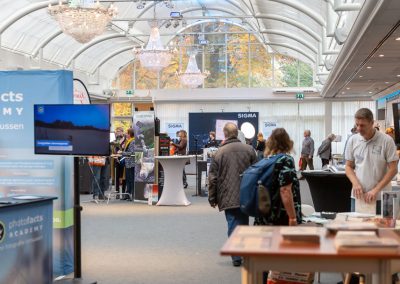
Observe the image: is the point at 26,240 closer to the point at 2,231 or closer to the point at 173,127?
the point at 2,231

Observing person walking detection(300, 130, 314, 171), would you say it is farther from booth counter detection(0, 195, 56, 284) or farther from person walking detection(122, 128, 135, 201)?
booth counter detection(0, 195, 56, 284)

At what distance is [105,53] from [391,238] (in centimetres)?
2779

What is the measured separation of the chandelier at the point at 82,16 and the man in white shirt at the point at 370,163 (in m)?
9.63

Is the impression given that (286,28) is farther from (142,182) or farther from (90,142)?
(90,142)

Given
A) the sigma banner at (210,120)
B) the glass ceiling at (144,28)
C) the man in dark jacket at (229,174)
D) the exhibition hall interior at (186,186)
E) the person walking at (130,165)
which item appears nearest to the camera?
the exhibition hall interior at (186,186)

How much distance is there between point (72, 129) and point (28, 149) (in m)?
0.89

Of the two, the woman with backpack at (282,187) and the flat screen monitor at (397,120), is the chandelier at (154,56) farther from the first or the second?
the woman with backpack at (282,187)

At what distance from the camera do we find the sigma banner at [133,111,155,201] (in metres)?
15.3

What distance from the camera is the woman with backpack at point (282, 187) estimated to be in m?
5.15

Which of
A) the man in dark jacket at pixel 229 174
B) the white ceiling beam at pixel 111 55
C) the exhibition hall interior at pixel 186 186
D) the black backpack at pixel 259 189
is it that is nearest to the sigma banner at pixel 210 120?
the white ceiling beam at pixel 111 55

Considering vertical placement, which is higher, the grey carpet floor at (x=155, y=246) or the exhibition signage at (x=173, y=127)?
the exhibition signage at (x=173, y=127)

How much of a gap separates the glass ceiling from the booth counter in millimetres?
8753

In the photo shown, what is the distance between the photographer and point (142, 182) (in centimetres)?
1551

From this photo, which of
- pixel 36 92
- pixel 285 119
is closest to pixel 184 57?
pixel 285 119
